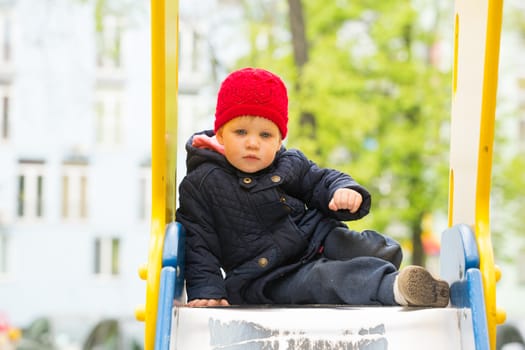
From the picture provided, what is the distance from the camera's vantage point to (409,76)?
4.52 meters

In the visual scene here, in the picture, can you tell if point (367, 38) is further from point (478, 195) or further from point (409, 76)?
point (478, 195)

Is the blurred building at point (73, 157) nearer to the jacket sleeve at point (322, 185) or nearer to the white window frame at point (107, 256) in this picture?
the white window frame at point (107, 256)

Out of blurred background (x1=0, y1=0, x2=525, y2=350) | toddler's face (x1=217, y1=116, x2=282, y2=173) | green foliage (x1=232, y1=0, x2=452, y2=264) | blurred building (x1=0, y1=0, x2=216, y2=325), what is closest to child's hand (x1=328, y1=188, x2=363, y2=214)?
toddler's face (x1=217, y1=116, x2=282, y2=173)

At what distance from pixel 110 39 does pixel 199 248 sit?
373 centimetres

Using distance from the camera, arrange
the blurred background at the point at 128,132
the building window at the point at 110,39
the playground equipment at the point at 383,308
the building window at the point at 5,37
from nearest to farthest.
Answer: the playground equipment at the point at 383,308 < the blurred background at the point at 128,132 < the building window at the point at 110,39 < the building window at the point at 5,37

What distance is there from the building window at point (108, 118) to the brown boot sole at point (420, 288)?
384 cm

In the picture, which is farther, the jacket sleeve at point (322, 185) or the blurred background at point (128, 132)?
the blurred background at point (128, 132)

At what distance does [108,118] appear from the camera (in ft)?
15.5

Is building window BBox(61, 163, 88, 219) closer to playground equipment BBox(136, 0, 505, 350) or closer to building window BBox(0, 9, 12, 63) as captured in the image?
building window BBox(0, 9, 12, 63)

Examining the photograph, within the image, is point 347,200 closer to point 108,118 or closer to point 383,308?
point 383,308

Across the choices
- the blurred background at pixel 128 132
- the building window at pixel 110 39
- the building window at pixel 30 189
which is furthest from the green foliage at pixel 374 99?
the building window at pixel 30 189

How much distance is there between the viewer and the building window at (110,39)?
4637 mm

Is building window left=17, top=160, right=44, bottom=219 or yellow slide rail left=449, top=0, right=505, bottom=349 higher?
building window left=17, top=160, right=44, bottom=219

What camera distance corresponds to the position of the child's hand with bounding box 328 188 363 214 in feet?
3.71
